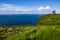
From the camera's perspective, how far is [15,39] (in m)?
7.89

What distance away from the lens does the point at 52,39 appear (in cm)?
788

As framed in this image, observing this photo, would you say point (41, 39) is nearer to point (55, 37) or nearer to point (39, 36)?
point (39, 36)

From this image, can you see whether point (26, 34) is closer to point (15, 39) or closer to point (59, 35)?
point (15, 39)

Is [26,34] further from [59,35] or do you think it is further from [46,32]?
[59,35]

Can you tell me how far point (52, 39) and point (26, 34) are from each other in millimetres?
1253

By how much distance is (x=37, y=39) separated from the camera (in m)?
7.95

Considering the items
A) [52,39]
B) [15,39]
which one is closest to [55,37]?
[52,39]

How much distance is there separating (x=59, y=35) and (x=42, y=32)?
810 mm

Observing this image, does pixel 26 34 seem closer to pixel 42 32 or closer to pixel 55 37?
pixel 42 32

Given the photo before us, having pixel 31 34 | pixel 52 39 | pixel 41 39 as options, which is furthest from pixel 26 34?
pixel 52 39

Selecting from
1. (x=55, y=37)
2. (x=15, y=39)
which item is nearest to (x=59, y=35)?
(x=55, y=37)

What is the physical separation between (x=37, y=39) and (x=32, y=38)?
0.81 ft

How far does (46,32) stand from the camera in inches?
313

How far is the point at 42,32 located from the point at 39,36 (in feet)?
0.79
